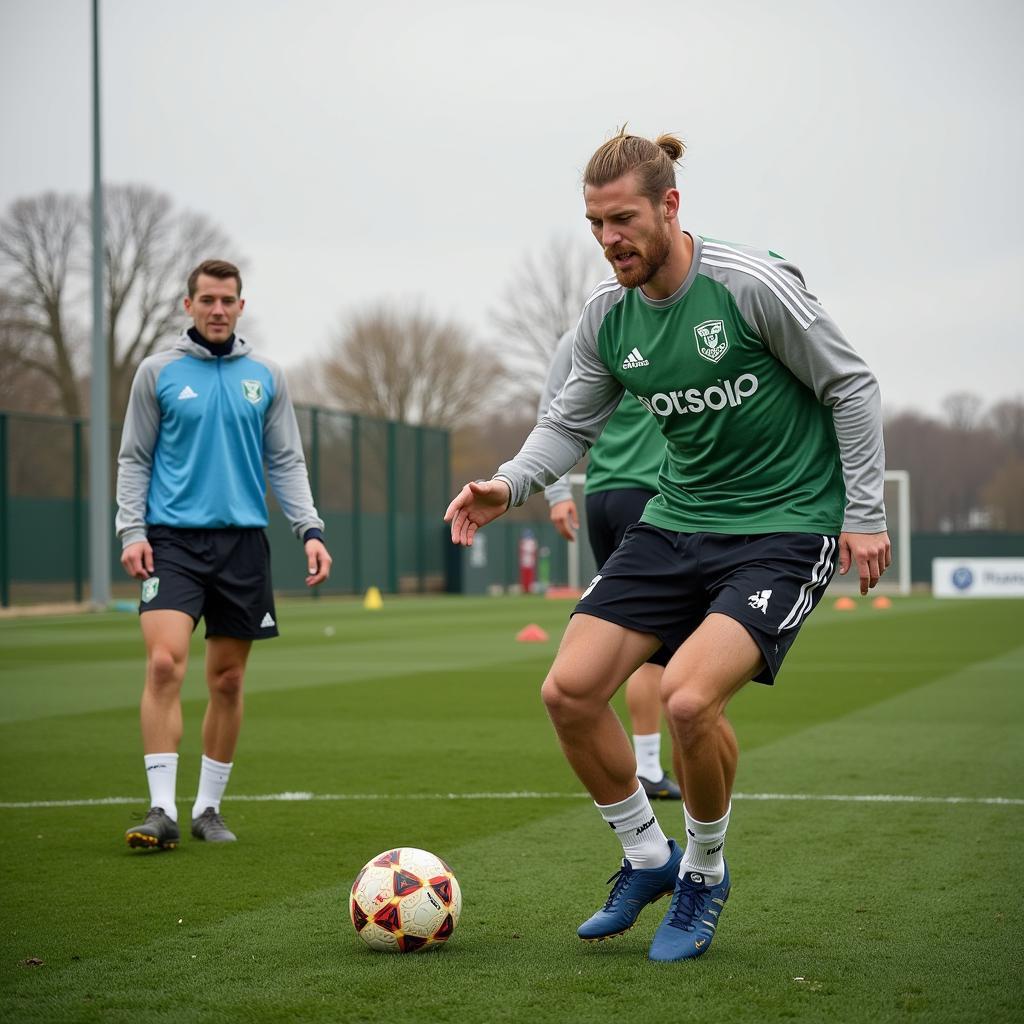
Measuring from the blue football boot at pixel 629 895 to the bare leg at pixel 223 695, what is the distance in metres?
2.32

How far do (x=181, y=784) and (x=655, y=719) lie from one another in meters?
2.39

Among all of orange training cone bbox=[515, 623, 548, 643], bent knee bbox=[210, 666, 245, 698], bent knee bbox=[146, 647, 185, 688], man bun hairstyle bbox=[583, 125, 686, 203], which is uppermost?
man bun hairstyle bbox=[583, 125, 686, 203]

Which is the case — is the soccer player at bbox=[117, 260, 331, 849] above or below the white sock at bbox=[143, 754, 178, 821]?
above

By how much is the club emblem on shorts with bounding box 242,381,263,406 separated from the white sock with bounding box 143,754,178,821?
5.07 feet

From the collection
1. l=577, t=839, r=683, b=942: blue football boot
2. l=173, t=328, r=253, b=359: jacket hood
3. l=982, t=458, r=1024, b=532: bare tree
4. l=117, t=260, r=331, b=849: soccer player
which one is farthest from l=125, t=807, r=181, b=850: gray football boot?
l=982, t=458, r=1024, b=532: bare tree

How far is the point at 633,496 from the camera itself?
7.12m

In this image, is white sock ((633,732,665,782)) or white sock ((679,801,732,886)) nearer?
white sock ((679,801,732,886))

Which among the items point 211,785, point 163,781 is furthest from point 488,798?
point 163,781

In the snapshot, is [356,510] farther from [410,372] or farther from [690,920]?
[690,920]

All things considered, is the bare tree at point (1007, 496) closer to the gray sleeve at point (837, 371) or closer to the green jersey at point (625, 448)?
the green jersey at point (625, 448)

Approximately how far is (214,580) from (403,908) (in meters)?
2.30

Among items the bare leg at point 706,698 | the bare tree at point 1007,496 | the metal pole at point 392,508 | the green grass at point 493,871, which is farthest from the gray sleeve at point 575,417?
the bare tree at point 1007,496

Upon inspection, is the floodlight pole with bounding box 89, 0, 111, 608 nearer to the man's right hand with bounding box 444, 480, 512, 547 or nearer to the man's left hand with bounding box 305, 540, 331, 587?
the man's left hand with bounding box 305, 540, 331, 587

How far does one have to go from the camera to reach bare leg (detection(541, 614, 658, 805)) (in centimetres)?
429
